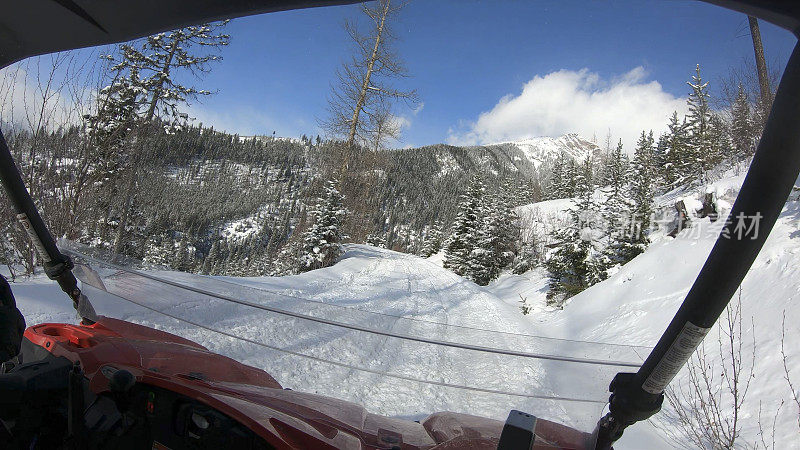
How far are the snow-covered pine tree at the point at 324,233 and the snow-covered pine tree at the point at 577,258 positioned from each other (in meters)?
9.22

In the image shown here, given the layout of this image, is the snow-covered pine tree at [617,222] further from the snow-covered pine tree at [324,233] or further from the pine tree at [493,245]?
the snow-covered pine tree at [324,233]

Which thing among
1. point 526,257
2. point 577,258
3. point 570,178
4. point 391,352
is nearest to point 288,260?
point 577,258

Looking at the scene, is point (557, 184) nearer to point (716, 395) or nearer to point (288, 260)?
point (288, 260)

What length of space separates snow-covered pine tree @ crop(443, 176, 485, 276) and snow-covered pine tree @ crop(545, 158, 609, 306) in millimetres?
9462

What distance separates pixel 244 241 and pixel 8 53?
64505 millimetres

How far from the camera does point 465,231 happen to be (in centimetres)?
2731

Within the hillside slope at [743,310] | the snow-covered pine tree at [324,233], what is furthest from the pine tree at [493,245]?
the hillside slope at [743,310]

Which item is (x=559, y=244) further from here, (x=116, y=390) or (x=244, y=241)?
(x=244, y=241)

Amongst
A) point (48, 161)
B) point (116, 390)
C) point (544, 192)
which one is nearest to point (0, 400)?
point (116, 390)

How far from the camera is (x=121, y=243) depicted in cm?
891

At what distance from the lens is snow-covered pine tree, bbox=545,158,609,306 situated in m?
14.4

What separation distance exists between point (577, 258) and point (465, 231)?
40.3 ft

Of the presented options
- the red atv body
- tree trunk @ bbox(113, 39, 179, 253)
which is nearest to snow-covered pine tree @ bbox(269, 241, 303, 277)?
tree trunk @ bbox(113, 39, 179, 253)

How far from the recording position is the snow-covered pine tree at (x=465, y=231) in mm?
26266
